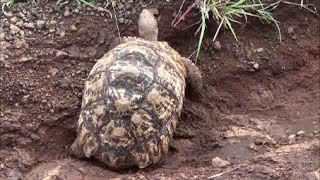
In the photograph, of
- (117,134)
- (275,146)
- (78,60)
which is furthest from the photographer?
(78,60)

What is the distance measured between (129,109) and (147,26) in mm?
683

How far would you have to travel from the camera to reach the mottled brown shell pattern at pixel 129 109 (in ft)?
9.75

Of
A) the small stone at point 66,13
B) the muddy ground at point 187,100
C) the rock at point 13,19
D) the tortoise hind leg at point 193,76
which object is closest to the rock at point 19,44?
the muddy ground at point 187,100

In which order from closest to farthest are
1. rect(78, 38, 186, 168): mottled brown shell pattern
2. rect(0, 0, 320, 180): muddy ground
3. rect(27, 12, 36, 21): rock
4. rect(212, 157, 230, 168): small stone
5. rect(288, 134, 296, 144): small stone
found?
rect(78, 38, 186, 168): mottled brown shell pattern → rect(212, 157, 230, 168): small stone → rect(0, 0, 320, 180): muddy ground → rect(288, 134, 296, 144): small stone → rect(27, 12, 36, 21): rock

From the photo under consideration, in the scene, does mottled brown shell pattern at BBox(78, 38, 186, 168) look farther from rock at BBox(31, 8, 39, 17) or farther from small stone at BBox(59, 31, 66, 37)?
rock at BBox(31, 8, 39, 17)

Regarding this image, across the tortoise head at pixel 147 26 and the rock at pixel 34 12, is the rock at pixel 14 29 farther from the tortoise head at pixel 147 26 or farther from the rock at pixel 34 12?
the tortoise head at pixel 147 26

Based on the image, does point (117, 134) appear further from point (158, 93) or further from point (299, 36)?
point (299, 36)

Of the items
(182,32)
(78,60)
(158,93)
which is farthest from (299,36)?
(78,60)

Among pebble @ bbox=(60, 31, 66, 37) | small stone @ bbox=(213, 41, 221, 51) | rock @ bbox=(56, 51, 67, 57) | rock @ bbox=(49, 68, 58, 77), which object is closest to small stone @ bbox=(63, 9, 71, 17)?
pebble @ bbox=(60, 31, 66, 37)

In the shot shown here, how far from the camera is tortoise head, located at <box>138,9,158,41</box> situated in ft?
11.3

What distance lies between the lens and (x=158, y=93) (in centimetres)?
309

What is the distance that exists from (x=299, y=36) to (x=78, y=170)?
1.62 meters

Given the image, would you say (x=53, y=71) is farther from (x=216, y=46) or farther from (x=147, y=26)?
(x=216, y=46)

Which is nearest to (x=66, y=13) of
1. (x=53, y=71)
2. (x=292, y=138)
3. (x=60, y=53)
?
(x=60, y=53)
